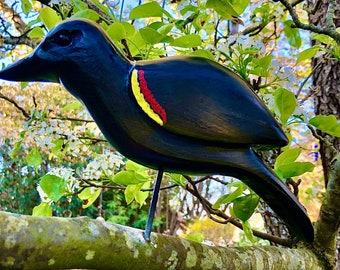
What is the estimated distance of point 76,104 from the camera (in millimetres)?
711

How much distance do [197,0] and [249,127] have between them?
32 cm

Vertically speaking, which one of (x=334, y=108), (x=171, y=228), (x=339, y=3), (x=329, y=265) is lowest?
(x=171, y=228)

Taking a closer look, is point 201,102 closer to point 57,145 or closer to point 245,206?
point 245,206

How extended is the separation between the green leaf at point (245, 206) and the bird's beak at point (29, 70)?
0.93 ft

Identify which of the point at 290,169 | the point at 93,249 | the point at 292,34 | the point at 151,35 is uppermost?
the point at 292,34

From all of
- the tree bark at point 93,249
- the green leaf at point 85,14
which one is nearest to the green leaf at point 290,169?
the tree bark at point 93,249

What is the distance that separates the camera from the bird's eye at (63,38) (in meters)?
0.44

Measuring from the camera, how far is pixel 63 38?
44 centimetres

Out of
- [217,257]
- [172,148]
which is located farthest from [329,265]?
[172,148]

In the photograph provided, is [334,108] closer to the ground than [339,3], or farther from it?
closer to the ground

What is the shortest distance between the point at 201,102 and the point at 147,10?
19 cm

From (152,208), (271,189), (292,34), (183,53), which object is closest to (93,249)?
(152,208)

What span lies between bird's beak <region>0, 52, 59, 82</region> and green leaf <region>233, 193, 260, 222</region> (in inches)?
11.2

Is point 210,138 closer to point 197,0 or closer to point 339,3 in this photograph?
point 197,0
